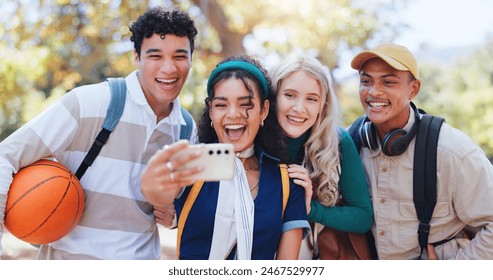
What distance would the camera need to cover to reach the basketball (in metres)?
2.65

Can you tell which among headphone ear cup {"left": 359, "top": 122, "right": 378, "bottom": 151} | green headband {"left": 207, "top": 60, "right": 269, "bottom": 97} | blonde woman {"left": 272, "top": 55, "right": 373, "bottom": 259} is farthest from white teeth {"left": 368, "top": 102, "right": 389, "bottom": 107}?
green headband {"left": 207, "top": 60, "right": 269, "bottom": 97}

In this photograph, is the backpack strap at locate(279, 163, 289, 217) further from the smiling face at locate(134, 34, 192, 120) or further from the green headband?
the smiling face at locate(134, 34, 192, 120)

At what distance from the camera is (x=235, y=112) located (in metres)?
2.66

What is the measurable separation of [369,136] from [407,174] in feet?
1.17

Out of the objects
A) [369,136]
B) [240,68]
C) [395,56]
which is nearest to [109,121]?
[240,68]

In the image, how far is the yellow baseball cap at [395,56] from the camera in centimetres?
316

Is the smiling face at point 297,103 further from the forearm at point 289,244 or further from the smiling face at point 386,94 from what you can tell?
the forearm at point 289,244

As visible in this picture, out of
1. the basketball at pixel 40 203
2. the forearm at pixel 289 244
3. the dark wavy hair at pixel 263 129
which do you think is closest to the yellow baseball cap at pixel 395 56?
the dark wavy hair at pixel 263 129

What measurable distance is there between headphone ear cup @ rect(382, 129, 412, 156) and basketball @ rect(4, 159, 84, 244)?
6.55ft

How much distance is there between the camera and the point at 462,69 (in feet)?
58.3

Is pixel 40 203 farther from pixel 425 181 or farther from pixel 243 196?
pixel 425 181

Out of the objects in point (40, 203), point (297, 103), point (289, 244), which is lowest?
point (289, 244)

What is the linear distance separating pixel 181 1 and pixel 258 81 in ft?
22.7

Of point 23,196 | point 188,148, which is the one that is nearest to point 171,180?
point 188,148
